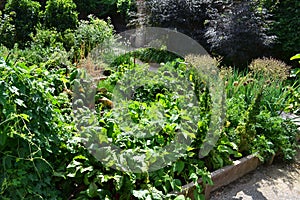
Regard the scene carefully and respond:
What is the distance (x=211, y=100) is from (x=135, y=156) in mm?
888

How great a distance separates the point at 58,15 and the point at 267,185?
3.57 m

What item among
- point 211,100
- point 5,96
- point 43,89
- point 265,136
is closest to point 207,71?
point 211,100

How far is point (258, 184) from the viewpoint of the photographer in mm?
2904

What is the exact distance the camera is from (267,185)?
2.91 meters

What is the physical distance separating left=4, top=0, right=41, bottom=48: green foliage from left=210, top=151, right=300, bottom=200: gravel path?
3367 millimetres

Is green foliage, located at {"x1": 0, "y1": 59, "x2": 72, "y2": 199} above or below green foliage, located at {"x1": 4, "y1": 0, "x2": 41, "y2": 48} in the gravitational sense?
below

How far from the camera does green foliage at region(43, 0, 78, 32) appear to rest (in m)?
5.12

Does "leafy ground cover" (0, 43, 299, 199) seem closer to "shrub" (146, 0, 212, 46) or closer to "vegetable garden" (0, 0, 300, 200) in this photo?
"vegetable garden" (0, 0, 300, 200)

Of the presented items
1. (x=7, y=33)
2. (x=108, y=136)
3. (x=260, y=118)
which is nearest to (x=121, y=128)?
(x=108, y=136)

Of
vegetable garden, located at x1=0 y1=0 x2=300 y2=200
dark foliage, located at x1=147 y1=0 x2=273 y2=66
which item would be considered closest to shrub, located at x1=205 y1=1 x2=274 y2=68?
dark foliage, located at x1=147 y1=0 x2=273 y2=66

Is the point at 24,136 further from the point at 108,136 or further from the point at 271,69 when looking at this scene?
the point at 271,69

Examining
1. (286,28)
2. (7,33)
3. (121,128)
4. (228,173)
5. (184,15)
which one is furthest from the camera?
(184,15)

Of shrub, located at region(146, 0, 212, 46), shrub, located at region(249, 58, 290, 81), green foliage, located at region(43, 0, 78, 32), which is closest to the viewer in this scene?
shrub, located at region(249, 58, 290, 81)

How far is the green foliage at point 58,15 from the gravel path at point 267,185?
3.34 meters
